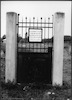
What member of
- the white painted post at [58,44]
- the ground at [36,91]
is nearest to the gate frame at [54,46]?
the white painted post at [58,44]

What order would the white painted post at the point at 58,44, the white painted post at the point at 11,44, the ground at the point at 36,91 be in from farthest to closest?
the white painted post at the point at 11,44, the white painted post at the point at 58,44, the ground at the point at 36,91

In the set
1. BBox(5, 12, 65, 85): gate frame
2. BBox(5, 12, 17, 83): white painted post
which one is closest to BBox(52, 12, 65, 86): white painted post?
BBox(5, 12, 65, 85): gate frame

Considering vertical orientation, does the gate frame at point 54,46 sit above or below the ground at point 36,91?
above

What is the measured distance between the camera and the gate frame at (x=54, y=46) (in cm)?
824

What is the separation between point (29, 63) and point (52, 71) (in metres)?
0.96

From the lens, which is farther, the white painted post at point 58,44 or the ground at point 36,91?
the white painted post at point 58,44

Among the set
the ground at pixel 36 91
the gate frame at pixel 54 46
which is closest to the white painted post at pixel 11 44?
the gate frame at pixel 54 46

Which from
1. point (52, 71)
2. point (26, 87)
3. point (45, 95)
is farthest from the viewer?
point (52, 71)

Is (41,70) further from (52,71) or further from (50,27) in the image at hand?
(50,27)

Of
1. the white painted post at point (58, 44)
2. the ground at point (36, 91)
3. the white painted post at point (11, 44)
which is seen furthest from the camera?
the white painted post at point (11, 44)

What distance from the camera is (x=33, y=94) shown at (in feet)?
24.0

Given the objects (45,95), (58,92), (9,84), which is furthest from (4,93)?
(58,92)

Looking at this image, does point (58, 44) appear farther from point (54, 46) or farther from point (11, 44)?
point (11, 44)

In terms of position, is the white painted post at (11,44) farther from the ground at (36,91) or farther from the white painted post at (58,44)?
the white painted post at (58,44)
